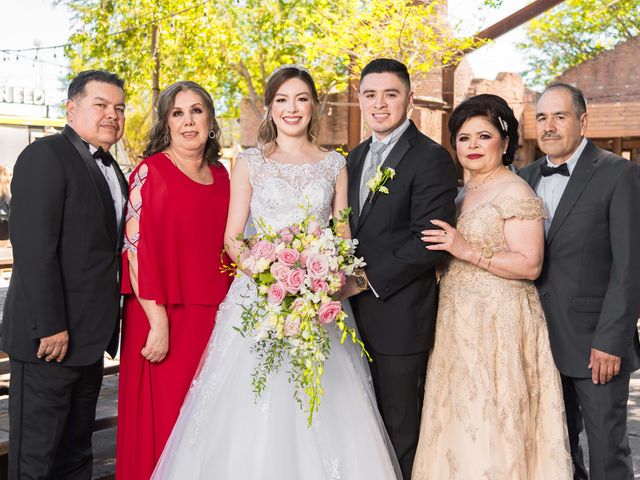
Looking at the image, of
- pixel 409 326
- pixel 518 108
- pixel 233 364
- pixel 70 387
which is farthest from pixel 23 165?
pixel 518 108

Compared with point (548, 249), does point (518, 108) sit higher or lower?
higher

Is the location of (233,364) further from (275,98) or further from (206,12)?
(206,12)

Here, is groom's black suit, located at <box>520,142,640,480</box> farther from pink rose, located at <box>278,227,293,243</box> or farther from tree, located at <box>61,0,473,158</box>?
tree, located at <box>61,0,473,158</box>

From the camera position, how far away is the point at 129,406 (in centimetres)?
409

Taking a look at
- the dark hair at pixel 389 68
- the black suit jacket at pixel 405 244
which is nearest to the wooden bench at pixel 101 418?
the black suit jacket at pixel 405 244

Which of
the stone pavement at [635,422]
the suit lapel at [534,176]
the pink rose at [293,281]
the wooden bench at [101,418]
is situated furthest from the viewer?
the stone pavement at [635,422]

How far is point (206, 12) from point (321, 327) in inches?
584

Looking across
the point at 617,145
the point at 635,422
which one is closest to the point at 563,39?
the point at 617,145

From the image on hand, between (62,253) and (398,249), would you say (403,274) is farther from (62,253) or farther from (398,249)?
(62,253)

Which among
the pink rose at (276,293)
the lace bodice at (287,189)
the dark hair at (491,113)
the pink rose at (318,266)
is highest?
the dark hair at (491,113)

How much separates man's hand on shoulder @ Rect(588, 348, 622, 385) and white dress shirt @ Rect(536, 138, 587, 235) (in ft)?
2.38

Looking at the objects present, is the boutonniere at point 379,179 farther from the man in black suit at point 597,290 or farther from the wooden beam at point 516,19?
the wooden beam at point 516,19

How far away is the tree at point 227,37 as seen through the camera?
46.3ft

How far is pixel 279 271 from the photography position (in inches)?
133
